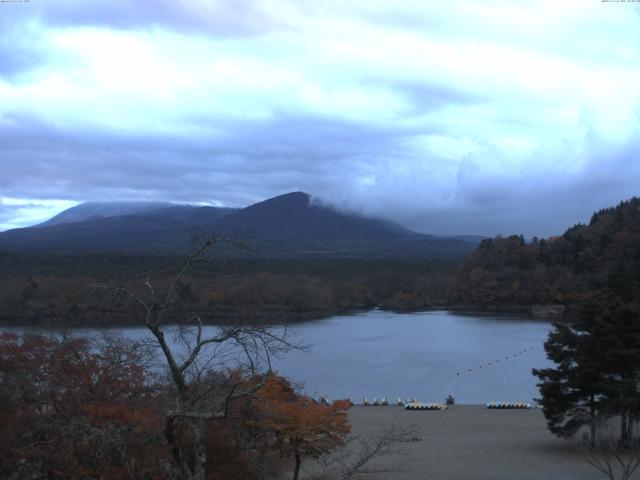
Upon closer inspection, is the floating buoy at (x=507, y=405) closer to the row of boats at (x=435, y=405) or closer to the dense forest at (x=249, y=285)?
the row of boats at (x=435, y=405)

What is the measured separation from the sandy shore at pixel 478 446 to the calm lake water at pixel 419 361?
3634mm

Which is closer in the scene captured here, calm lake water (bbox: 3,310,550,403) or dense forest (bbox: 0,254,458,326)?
calm lake water (bbox: 3,310,550,403)

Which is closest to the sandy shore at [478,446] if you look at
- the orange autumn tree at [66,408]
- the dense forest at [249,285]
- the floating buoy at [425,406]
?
the floating buoy at [425,406]

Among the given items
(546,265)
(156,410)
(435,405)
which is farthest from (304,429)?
(546,265)

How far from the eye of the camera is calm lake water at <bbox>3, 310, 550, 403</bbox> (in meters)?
27.7

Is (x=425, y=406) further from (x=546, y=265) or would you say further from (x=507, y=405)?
(x=546, y=265)

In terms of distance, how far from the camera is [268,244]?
5.18 meters

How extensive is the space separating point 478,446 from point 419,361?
61.5ft

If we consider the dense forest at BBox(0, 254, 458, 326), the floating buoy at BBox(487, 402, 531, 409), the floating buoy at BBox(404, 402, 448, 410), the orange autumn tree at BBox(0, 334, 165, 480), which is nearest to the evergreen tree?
the floating buoy at BBox(487, 402, 531, 409)

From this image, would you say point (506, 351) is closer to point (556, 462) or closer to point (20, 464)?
point (556, 462)

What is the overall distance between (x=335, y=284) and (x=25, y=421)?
2740 inches

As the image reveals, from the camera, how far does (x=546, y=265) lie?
7756 centimetres

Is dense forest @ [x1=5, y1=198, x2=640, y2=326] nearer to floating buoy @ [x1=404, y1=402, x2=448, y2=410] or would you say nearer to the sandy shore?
floating buoy @ [x1=404, y1=402, x2=448, y2=410]

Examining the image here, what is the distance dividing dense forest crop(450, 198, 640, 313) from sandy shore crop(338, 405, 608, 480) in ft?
159
